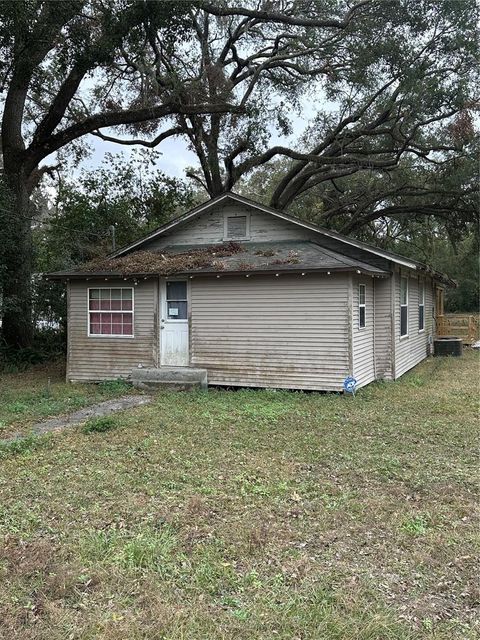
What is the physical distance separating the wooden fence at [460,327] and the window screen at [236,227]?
38.0 feet

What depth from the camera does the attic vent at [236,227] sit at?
11.8 m

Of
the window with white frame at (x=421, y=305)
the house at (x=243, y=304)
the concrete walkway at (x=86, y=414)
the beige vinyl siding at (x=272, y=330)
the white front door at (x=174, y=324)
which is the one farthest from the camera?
the window with white frame at (x=421, y=305)

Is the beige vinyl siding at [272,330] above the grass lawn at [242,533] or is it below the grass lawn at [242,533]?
above

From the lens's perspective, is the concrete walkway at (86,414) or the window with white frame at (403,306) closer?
the concrete walkway at (86,414)

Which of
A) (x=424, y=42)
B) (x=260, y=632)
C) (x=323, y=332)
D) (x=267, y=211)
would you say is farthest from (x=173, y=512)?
(x=424, y=42)

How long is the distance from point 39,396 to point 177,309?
3336mm

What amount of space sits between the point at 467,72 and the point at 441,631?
1486 centimetres

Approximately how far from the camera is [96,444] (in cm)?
620

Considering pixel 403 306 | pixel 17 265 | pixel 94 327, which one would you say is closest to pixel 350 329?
pixel 403 306

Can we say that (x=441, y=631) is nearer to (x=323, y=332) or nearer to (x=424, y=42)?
(x=323, y=332)

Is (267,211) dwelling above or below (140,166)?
below

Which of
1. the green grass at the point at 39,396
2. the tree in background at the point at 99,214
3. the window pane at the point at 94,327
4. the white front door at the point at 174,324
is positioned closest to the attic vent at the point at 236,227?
the white front door at the point at 174,324

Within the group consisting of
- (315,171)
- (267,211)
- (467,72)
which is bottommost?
(267,211)

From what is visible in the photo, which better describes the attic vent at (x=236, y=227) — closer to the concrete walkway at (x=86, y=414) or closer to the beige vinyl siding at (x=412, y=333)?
the beige vinyl siding at (x=412, y=333)
